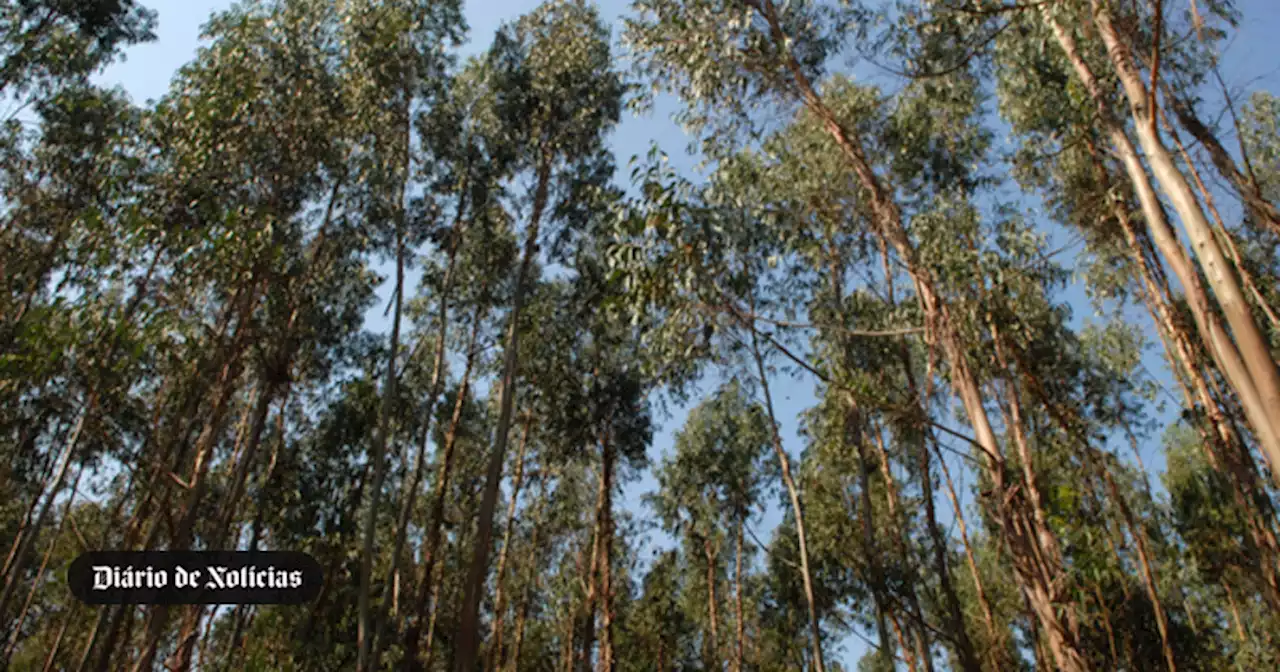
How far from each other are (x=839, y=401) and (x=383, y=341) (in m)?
7.81

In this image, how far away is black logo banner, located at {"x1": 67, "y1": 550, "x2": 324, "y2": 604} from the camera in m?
6.55

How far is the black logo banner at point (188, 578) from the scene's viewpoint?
6555 mm

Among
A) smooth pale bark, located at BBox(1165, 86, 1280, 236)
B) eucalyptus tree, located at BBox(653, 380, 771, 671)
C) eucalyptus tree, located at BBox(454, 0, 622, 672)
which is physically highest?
eucalyptus tree, located at BBox(454, 0, 622, 672)

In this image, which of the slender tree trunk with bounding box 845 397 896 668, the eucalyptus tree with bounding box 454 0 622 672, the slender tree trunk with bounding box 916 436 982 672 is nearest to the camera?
the slender tree trunk with bounding box 916 436 982 672

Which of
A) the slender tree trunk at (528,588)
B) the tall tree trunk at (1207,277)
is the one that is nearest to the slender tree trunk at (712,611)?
the slender tree trunk at (528,588)

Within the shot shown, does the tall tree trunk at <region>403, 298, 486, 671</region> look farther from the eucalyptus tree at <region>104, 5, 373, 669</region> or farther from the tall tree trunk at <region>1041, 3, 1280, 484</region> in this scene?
the tall tree trunk at <region>1041, 3, 1280, 484</region>

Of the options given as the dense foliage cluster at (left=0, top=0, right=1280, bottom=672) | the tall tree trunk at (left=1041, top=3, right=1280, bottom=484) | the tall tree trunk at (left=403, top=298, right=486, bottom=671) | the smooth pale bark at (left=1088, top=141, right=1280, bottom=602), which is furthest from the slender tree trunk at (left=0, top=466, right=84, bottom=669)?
the smooth pale bark at (left=1088, top=141, right=1280, bottom=602)

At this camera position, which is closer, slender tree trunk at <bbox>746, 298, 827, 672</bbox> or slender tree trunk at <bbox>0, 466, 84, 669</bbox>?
slender tree trunk at <bbox>746, 298, 827, 672</bbox>

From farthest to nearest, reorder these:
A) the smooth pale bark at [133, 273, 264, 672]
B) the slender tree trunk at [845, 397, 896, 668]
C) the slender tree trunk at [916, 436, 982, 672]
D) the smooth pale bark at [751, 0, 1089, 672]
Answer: the slender tree trunk at [845, 397, 896, 668]
the smooth pale bark at [133, 273, 264, 672]
the slender tree trunk at [916, 436, 982, 672]
the smooth pale bark at [751, 0, 1089, 672]

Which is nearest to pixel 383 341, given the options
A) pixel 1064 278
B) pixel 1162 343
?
pixel 1064 278

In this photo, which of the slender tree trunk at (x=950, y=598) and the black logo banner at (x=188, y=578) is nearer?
the slender tree trunk at (x=950, y=598)

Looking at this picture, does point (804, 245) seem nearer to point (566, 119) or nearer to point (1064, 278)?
point (566, 119)

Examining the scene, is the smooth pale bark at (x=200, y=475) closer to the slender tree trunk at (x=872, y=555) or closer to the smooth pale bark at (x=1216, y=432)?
the slender tree trunk at (x=872, y=555)

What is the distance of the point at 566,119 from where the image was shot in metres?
10.3
